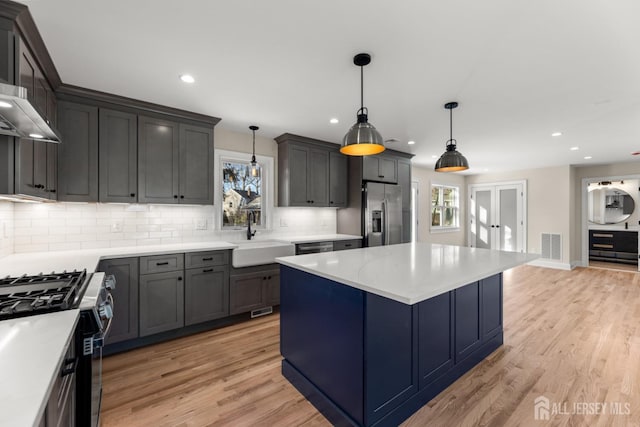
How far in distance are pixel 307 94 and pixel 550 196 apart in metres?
6.82

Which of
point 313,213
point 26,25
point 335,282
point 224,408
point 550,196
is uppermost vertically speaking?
point 26,25

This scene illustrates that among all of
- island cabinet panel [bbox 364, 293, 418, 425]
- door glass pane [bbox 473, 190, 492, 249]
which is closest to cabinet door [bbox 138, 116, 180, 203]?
island cabinet panel [bbox 364, 293, 418, 425]

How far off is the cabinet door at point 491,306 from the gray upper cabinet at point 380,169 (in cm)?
254

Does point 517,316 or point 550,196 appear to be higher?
point 550,196

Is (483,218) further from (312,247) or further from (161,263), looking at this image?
(161,263)

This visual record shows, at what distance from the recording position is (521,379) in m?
2.24

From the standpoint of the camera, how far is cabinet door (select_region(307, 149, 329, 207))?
440cm

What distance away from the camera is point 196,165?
3.38 m

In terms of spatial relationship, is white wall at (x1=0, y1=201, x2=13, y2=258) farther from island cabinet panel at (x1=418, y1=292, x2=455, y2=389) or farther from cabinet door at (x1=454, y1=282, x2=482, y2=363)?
cabinet door at (x1=454, y1=282, x2=482, y2=363)

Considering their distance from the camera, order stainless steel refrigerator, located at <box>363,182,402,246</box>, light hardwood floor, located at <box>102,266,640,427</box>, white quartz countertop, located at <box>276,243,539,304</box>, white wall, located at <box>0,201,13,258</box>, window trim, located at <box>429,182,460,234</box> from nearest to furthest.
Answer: white quartz countertop, located at <box>276,243,539,304</box> → light hardwood floor, located at <box>102,266,640,427</box> → white wall, located at <box>0,201,13,258</box> → stainless steel refrigerator, located at <box>363,182,402,246</box> → window trim, located at <box>429,182,460,234</box>

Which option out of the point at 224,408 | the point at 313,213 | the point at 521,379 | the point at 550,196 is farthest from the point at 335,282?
the point at 550,196

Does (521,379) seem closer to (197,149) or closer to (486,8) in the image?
(486,8)

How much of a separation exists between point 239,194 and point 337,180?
5.30ft

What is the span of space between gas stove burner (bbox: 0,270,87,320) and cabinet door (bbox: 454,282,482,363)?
2.37 metres
